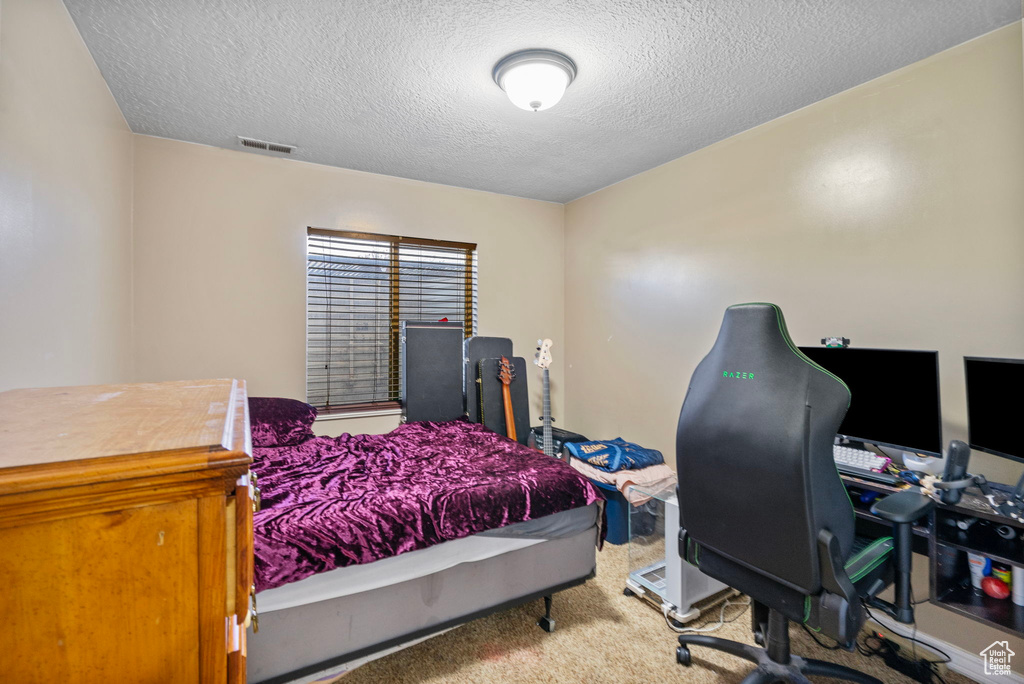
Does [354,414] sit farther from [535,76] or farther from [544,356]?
[535,76]

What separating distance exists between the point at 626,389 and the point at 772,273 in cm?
146

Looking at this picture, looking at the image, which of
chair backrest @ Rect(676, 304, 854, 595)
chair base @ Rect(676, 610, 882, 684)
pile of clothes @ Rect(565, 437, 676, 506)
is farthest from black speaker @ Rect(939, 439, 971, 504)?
pile of clothes @ Rect(565, 437, 676, 506)

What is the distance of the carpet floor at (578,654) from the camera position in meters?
1.78

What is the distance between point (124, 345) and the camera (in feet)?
9.16

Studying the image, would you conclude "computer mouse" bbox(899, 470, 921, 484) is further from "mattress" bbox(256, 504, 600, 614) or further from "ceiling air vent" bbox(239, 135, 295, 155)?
"ceiling air vent" bbox(239, 135, 295, 155)

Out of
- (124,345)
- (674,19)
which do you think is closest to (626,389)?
(674,19)

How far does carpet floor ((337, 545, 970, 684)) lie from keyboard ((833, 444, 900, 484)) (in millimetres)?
793

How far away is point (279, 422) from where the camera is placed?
109 inches

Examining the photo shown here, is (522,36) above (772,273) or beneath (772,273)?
above

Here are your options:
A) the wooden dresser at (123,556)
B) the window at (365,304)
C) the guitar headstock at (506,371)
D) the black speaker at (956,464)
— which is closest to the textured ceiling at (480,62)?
the window at (365,304)

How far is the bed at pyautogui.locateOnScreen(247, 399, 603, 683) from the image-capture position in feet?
5.05

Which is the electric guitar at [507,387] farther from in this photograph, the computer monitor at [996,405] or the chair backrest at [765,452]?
the computer monitor at [996,405]

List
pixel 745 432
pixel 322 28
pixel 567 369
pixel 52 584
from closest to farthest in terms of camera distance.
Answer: pixel 52 584, pixel 745 432, pixel 322 28, pixel 567 369

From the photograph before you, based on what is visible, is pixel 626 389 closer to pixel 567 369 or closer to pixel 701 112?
pixel 567 369
